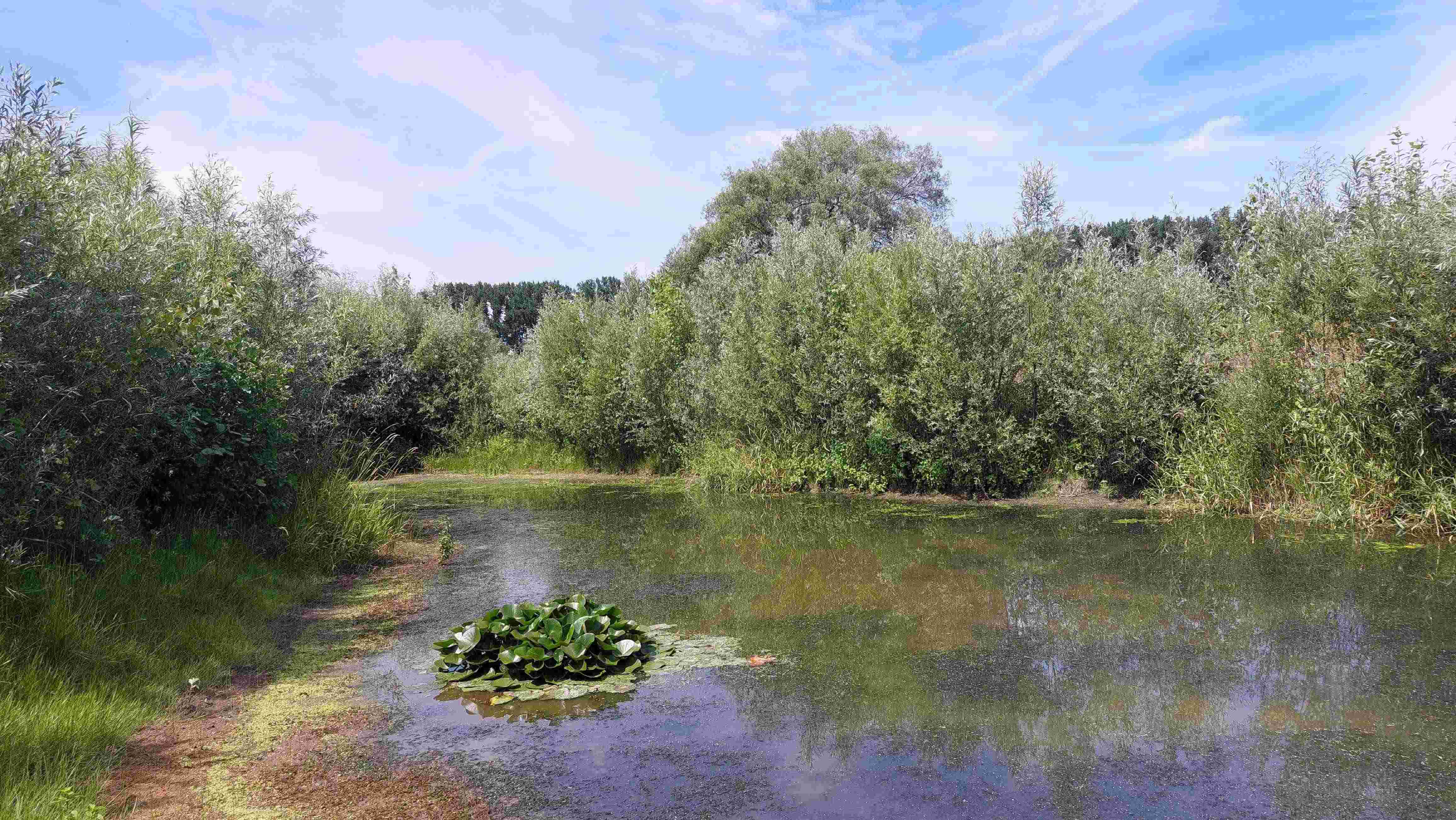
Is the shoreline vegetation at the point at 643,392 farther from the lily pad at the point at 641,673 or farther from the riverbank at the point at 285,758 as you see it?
the lily pad at the point at 641,673

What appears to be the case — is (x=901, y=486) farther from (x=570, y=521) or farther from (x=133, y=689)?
(x=133, y=689)

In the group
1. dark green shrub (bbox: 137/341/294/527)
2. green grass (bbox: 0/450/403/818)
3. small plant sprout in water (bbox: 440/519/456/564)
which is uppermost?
dark green shrub (bbox: 137/341/294/527)

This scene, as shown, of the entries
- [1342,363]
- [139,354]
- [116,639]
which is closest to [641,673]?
[116,639]

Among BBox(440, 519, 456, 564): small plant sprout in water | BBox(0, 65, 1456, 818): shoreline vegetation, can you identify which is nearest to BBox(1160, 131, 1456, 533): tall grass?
BBox(0, 65, 1456, 818): shoreline vegetation

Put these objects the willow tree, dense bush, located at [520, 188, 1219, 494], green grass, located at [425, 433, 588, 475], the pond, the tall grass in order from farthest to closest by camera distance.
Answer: the willow tree < green grass, located at [425, 433, 588, 475] < dense bush, located at [520, 188, 1219, 494] < the tall grass < the pond

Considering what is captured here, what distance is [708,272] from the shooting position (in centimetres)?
1888

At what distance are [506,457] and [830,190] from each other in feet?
63.8

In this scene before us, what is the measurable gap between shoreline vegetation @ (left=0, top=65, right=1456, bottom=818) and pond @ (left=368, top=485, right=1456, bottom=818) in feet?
3.18

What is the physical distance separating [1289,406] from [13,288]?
460 inches

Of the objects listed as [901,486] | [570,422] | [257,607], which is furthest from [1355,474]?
[570,422]

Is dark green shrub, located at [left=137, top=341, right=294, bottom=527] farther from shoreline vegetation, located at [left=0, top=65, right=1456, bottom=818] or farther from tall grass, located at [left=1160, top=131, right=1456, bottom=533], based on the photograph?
tall grass, located at [left=1160, top=131, right=1456, bottom=533]

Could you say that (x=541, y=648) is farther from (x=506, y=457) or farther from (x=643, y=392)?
(x=506, y=457)

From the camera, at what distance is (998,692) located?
17.0 feet

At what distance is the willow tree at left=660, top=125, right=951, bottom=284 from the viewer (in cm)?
3688
